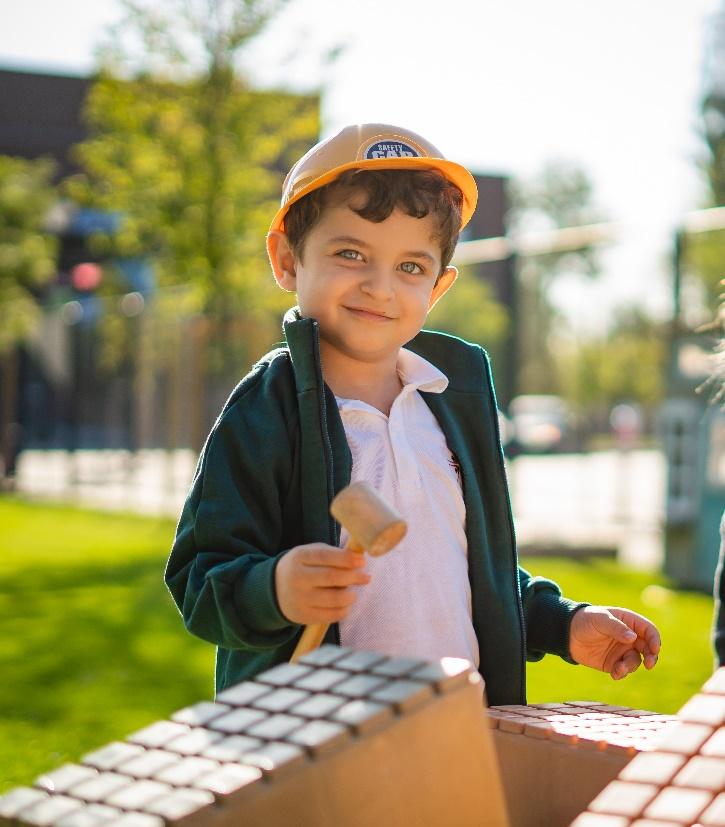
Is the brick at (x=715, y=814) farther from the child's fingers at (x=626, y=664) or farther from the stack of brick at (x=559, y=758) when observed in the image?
the child's fingers at (x=626, y=664)

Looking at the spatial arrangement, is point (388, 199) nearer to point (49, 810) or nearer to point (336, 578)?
point (336, 578)

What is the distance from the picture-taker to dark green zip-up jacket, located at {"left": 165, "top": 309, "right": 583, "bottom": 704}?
1480 mm

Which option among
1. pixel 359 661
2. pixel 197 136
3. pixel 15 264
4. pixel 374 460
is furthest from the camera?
pixel 15 264

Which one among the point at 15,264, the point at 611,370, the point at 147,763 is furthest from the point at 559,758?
the point at 15,264

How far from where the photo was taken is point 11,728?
3902 mm

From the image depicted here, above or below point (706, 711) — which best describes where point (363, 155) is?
above

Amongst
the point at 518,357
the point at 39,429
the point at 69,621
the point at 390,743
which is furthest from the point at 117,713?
the point at 39,429

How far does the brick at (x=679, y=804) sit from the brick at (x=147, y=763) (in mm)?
349

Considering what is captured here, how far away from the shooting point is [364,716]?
0.87 meters

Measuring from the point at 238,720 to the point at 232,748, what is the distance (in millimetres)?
51

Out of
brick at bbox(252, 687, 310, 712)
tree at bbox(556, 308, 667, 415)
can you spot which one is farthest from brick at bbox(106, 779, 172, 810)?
tree at bbox(556, 308, 667, 415)

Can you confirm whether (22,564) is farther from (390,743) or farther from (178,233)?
(390,743)

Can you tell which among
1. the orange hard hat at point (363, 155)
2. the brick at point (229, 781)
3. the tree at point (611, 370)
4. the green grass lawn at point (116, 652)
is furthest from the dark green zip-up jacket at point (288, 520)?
the tree at point (611, 370)

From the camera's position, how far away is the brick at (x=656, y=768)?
86 cm
